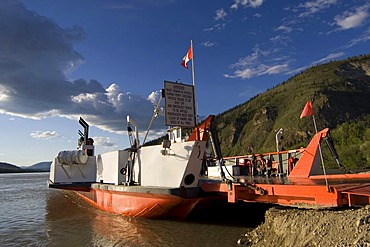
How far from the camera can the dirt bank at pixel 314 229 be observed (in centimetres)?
606

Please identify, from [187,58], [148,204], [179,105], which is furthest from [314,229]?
[187,58]

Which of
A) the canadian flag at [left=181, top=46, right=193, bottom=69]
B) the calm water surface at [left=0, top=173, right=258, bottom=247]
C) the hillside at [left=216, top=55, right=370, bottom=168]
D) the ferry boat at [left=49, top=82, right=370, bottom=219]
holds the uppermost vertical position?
the hillside at [left=216, top=55, right=370, bottom=168]

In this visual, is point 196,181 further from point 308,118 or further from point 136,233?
point 308,118

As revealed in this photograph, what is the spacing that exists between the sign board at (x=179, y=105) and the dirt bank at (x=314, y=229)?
531cm

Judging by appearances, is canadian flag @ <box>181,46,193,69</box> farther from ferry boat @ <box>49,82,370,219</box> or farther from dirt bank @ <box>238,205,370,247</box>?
dirt bank @ <box>238,205,370,247</box>

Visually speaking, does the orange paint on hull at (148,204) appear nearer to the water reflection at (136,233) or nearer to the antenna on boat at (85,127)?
the water reflection at (136,233)

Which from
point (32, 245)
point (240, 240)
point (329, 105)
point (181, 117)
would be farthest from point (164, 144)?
point (329, 105)

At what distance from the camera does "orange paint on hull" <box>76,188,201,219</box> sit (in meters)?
12.4

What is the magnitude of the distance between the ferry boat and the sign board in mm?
716

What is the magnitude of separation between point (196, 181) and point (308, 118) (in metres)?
88.7

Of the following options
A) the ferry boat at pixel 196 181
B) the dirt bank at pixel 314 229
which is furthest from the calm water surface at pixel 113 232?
the dirt bank at pixel 314 229

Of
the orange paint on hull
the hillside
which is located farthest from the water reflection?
the hillside

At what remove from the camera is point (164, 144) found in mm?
12805

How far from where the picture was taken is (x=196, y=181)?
489 inches
